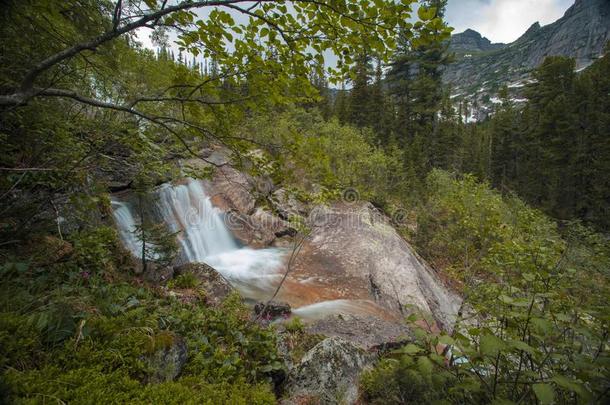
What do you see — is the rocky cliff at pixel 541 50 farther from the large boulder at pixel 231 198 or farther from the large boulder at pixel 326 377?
the large boulder at pixel 326 377

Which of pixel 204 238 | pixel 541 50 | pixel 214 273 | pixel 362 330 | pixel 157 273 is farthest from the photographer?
pixel 541 50

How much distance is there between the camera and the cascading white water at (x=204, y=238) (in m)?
9.17

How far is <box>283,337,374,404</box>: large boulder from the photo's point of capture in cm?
364

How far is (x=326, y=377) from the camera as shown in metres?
3.82

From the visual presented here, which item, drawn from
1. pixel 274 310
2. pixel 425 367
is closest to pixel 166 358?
pixel 425 367

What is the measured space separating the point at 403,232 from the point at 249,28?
562 inches

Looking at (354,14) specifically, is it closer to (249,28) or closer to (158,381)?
(249,28)

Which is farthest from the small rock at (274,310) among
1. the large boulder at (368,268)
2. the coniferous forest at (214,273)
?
the large boulder at (368,268)

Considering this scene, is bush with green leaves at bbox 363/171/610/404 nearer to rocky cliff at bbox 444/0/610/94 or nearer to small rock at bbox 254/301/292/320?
small rock at bbox 254/301/292/320

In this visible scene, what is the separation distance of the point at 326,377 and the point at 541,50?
168 metres

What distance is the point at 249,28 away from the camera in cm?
241

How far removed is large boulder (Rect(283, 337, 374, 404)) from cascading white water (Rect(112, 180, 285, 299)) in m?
4.86

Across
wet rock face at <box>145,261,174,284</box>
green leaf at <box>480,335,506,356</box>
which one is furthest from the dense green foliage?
green leaf at <box>480,335,506,356</box>

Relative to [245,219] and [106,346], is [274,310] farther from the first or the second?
[245,219]
